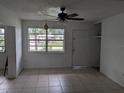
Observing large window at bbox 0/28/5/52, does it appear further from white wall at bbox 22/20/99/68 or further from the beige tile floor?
the beige tile floor

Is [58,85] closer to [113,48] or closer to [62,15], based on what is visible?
[62,15]

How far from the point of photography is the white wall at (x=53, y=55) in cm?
696

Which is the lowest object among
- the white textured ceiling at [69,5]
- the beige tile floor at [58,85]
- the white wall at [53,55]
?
the beige tile floor at [58,85]

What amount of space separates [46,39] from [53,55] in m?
0.88

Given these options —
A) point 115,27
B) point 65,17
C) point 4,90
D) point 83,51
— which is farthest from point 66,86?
point 83,51

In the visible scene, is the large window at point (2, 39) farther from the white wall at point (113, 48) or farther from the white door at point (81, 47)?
the white wall at point (113, 48)

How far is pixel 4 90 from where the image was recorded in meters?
4.18

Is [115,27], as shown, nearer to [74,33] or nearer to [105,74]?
[105,74]

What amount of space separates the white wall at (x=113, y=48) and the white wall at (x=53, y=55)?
5.50 feet

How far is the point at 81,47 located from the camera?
7352mm

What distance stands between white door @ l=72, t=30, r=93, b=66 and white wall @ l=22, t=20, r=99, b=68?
8.8 inches

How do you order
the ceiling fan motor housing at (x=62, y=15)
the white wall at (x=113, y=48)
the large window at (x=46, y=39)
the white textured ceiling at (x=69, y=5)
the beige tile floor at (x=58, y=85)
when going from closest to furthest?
the white textured ceiling at (x=69, y=5)
the ceiling fan motor housing at (x=62, y=15)
the beige tile floor at (x=58, y=85)
the white wall at (x=113, y=48)
the large window at (x=46, y=39)

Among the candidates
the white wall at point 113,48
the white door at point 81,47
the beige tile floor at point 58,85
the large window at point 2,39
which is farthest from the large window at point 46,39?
the white wall at point 113,48

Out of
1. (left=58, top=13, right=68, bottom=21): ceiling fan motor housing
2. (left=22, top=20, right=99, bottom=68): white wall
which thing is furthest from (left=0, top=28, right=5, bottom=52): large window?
(left=58, top=13, right=68, bottom=21): ceiling fan motor housing
